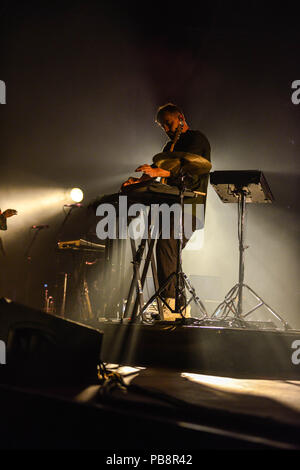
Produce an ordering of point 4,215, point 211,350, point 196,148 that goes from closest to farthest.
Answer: point 211,350 → point 196,148 → point 4,215

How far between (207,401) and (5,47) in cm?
572

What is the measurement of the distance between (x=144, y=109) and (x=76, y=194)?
1829 mm

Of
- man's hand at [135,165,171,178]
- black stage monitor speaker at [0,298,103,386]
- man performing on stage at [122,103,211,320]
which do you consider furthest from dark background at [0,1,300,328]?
black stage monitor speaker at [0,298,103,386]

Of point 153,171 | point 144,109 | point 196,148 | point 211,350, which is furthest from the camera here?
point 144,109

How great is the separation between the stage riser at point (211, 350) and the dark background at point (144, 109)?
3.54 meters

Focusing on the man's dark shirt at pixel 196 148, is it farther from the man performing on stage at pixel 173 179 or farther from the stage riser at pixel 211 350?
the stage riser at pixel 211 350

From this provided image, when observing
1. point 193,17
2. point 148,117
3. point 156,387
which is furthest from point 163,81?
point 156,387

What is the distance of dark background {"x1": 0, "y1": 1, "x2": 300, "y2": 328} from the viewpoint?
209 inches

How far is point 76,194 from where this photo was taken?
6367mm

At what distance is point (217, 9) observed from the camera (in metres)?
5.14

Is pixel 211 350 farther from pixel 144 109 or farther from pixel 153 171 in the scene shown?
pixel 144 109

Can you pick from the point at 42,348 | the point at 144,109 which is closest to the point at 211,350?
the point at 42,348

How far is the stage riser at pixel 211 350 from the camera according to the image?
72.6 inches

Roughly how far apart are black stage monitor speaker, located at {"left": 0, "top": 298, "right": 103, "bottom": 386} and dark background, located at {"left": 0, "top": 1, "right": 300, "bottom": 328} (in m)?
4.35
